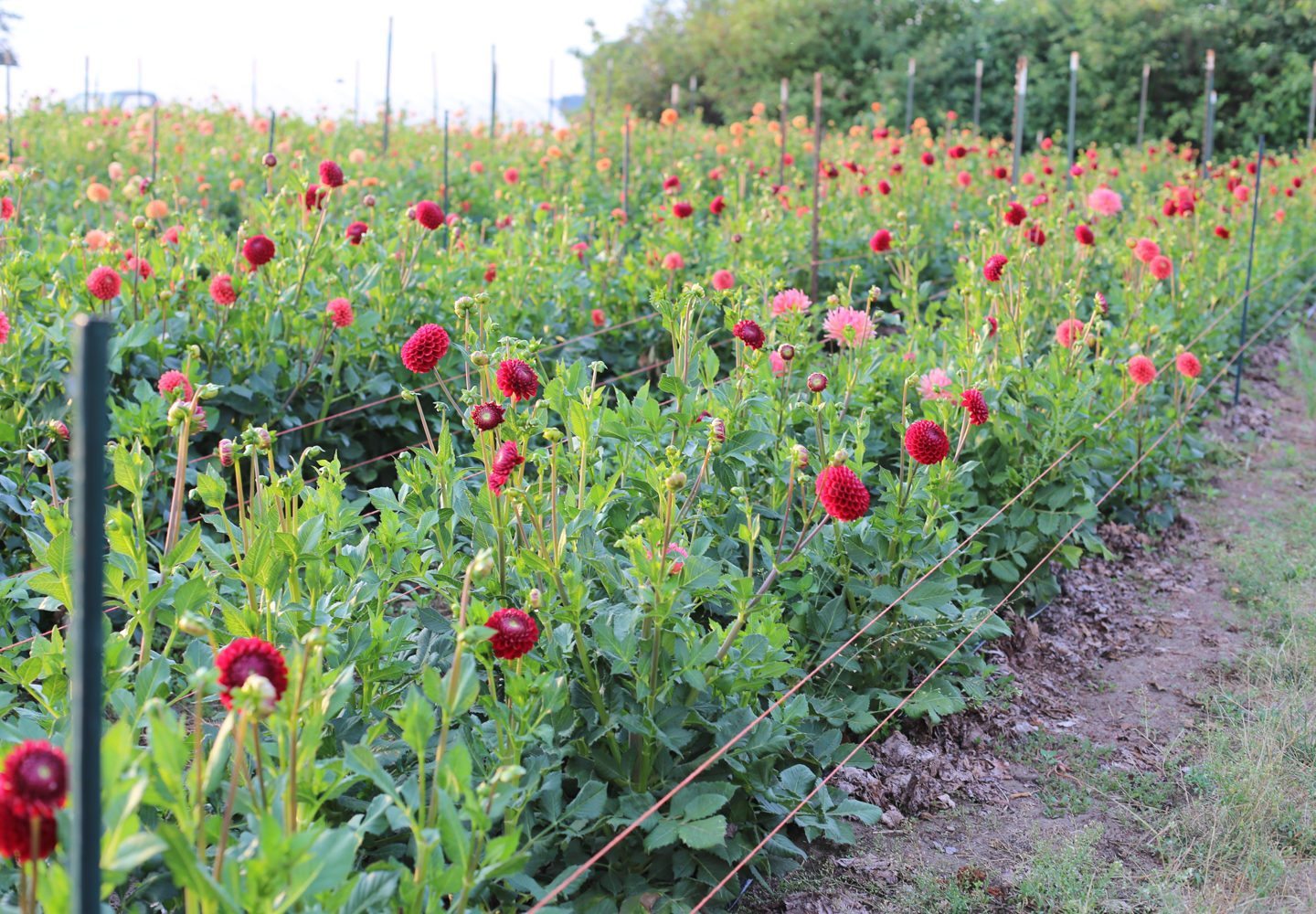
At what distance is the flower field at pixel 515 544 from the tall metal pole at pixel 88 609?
0.05 meters

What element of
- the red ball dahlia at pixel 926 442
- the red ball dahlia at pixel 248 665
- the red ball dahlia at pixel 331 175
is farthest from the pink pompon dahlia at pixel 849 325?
the red ball dahlia at pixel 248 665

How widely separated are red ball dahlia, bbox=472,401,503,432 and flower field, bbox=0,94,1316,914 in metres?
0.06

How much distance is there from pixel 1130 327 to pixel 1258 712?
208cm

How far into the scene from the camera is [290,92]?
26.2 metres

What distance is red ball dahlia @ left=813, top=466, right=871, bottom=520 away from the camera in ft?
6.68

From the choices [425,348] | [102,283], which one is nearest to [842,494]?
[425,348]

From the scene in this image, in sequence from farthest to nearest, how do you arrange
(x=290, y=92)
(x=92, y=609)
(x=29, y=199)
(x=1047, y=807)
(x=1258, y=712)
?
1. (x=290, y=92)
2. (x=29, y=199)
3. (x=1258, y=712)
4. (x=1047, y=807)
5. (x=92, y=609)

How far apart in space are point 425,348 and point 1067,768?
1.87m

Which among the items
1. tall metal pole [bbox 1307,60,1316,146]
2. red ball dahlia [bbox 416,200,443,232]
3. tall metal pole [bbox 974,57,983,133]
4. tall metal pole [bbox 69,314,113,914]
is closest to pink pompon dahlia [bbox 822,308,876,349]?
red ball dahlia [bbox 416,200,443,232]

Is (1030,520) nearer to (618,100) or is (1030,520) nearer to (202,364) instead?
(202,364)

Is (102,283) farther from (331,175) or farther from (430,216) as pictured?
(430,216)

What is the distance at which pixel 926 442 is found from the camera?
2.45 meters

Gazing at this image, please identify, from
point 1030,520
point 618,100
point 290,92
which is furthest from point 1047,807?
point 290,92

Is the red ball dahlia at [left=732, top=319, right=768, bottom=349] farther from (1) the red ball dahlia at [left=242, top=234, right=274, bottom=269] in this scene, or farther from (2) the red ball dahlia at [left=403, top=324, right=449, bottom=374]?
(1) the red ball dahlia at [left=242, top=234, right=274, bottom=269]
